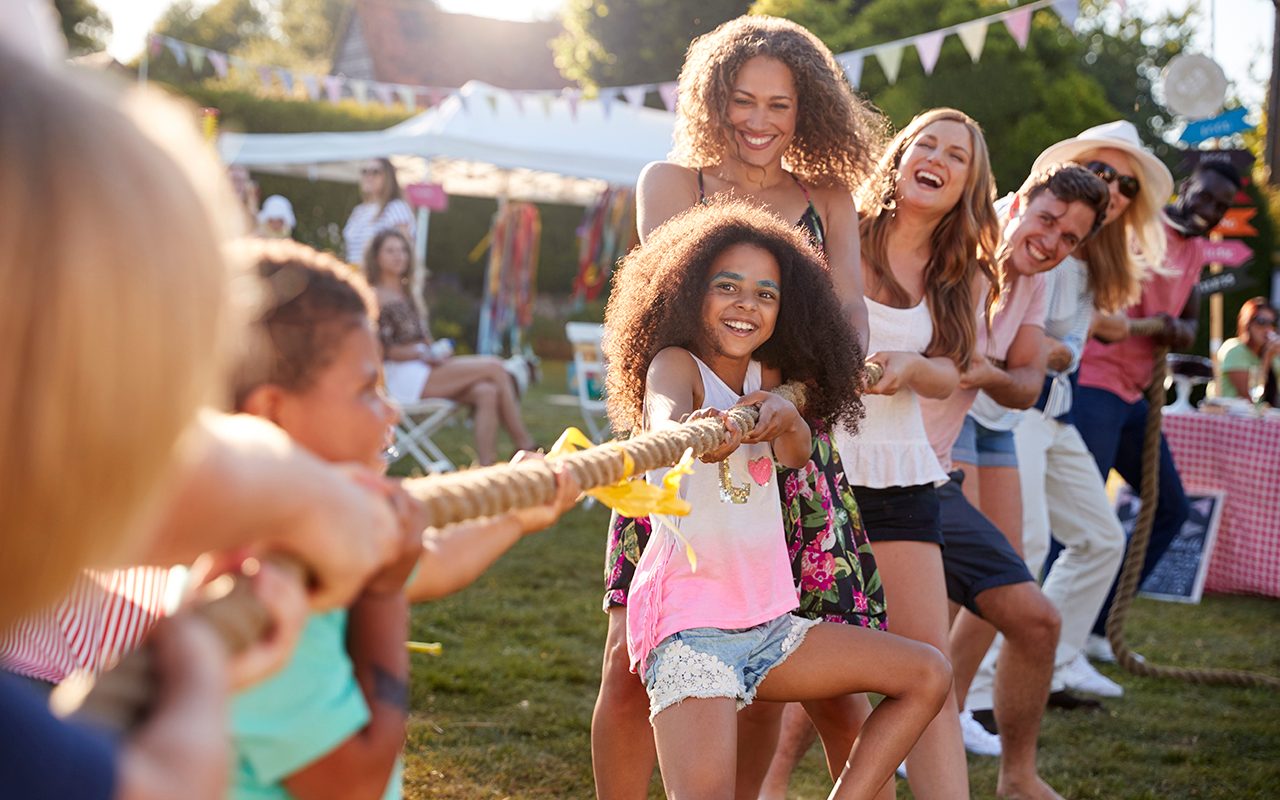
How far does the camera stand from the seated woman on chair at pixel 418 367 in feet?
29.0

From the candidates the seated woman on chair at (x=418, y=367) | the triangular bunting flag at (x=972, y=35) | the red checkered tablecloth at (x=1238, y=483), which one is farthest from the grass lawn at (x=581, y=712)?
the triangular bunting flag at (x=972, y=35)

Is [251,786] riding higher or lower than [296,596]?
lower

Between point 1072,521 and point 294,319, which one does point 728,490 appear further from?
point 1072,521

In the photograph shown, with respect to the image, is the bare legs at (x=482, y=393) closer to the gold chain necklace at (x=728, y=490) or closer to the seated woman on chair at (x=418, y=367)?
the seated woman on chair at (x=418, y=367)

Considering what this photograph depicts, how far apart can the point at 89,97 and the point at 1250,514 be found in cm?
792

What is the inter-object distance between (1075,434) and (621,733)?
304 cm

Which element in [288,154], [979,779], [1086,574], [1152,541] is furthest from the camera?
[288,154]

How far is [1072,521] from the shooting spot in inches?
218

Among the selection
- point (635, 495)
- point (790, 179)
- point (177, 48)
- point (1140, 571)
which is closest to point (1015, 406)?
point (790, 179)

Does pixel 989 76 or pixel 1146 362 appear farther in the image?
pixel 989 76

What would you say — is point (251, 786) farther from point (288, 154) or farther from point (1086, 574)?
point (288, 154)

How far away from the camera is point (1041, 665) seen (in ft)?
13.0

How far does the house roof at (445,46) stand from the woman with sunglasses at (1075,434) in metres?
34.7

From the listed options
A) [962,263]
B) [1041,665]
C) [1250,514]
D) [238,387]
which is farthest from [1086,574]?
[238,387]
